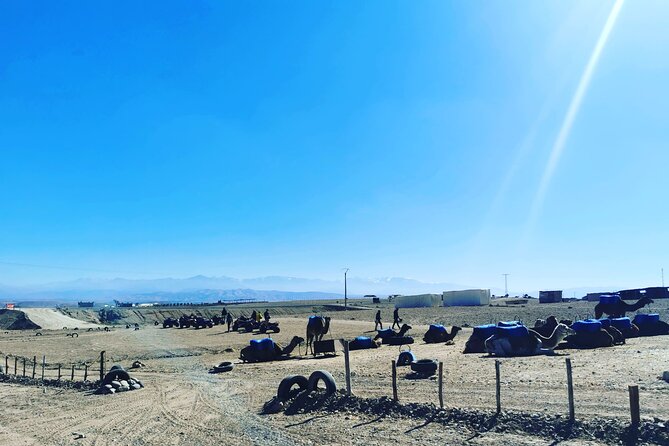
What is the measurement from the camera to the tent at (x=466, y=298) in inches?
3533

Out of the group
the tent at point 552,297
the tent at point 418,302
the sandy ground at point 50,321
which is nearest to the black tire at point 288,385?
the sandy ground at point 50,321

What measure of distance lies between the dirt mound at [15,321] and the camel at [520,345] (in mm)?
65138

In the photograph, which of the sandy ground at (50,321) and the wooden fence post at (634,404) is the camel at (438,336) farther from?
the sandy ground at (50,321)

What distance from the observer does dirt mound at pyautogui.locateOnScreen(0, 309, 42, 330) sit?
7172 centimetres

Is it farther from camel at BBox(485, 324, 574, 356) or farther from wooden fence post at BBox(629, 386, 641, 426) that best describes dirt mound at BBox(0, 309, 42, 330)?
wooden fence post at BBox(629, 386, 641, 426)

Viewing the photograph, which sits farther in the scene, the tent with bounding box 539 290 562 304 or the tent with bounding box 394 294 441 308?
the tent with bounding box 539 290 562 304

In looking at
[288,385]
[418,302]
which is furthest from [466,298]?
[288,385]

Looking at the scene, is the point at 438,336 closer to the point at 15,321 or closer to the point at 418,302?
the point at 418,302

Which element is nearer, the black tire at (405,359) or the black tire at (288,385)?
the black tire at (288,385)

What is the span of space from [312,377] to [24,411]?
9475 millimetres

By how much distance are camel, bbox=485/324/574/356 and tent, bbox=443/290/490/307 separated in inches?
2536

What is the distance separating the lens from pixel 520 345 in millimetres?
25047

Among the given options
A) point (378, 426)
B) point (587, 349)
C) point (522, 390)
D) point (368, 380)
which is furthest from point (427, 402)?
point (587, 349)

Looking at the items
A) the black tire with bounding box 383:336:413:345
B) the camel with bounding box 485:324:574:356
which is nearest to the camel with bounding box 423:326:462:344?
the black tire with bounding box 383:336:413:345
